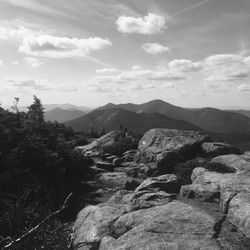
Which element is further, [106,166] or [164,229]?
[106,166]

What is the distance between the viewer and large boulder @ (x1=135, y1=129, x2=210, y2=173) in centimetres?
3200

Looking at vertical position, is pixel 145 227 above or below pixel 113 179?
above

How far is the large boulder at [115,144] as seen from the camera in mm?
41947

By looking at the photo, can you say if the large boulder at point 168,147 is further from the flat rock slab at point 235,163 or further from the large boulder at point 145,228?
the large boulder at point 145,228

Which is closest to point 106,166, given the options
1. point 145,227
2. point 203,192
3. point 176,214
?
point 203,192

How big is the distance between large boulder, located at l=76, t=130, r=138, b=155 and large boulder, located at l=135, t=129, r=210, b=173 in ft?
11.1

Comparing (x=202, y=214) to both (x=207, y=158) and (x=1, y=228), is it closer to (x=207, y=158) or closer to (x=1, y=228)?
(x=1, y=228)

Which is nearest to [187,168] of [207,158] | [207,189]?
[207,158]

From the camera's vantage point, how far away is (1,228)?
16922 millimetres

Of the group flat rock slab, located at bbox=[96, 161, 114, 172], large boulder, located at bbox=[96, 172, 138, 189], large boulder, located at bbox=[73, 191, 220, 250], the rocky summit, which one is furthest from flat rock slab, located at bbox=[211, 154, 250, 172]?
flat rock slab, located at bbox=[96, 161, 114, 172]

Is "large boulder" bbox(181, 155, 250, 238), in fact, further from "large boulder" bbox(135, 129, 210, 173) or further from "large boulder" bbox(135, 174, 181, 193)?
"large boulder" bbox(135, 129, 210, 173)

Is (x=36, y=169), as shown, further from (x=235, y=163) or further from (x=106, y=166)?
(x=235, y=163)

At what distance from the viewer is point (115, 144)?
42.8 m

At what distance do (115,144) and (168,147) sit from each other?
406 inches
